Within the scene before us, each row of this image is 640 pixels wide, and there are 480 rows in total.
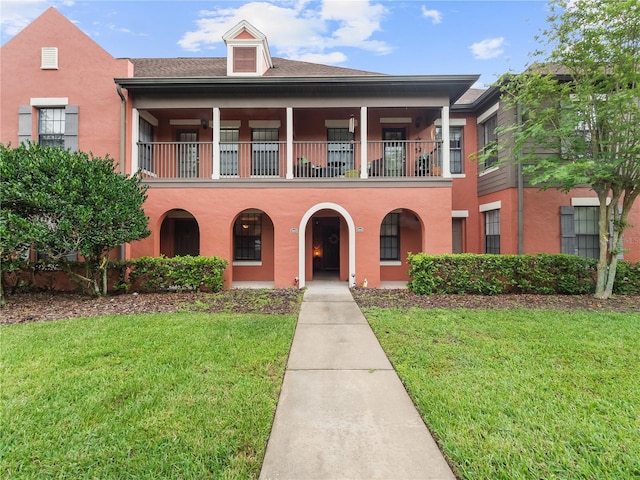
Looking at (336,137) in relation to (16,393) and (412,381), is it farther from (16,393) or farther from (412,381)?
(16,393)

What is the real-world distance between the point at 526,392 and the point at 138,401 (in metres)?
4.05

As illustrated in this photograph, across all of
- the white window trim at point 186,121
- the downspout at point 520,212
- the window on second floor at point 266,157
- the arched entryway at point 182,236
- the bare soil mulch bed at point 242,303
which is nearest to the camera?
the bare soil mulch bed at point 242,303

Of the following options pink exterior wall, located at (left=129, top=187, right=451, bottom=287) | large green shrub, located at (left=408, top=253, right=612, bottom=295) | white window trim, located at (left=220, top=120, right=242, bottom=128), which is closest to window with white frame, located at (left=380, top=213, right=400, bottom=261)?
pink exterior wall, located at (left=129, top=187, right=451, bottom=287)

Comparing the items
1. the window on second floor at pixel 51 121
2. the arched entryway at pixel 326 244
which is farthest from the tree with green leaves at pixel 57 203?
the arched entryway at pixel 326 244

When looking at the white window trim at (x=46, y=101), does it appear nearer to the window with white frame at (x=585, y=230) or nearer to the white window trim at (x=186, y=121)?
the white window trim at (x=186, y=121)

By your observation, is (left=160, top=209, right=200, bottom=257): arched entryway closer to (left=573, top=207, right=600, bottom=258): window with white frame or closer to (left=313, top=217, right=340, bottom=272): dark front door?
(left=313, top=217, right=340, bottom=272): dark front door

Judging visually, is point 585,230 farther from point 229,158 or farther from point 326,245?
point 229,158

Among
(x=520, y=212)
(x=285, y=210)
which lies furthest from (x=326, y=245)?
(x=520, y=212)

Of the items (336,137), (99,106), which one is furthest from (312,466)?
(99,106)

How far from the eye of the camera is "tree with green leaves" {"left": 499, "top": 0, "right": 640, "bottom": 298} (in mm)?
6629

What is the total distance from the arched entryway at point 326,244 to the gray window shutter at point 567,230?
6.94 meters

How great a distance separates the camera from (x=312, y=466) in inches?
85.7

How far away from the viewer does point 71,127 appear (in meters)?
9.45

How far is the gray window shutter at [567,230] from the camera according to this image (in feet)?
31.5
